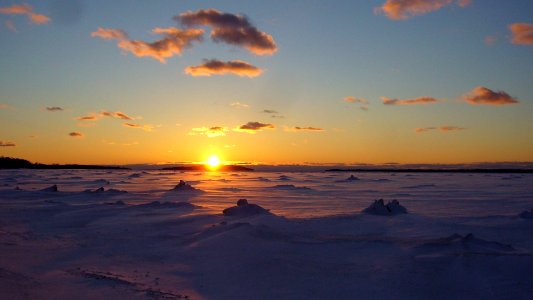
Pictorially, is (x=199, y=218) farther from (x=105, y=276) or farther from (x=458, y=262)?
(x=458, y=262)

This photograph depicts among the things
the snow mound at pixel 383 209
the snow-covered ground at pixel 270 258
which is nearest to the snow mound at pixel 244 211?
the snow-covered ground at pixel 270 258

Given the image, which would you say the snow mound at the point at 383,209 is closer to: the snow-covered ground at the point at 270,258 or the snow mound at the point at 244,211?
the snow-covered ground at the point at 270,258

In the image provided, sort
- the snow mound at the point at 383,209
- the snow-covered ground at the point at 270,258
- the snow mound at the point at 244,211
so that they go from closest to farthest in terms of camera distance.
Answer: the snow-covered ground at the point at 270,258 < the snow mound at the point at 383,209 < the snow mound at the point at 244,211

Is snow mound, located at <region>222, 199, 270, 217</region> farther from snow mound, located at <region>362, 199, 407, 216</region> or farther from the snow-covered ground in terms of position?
snow mound, located at <region>362, 199, 407, 216</region>

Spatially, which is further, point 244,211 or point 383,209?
point 244,211

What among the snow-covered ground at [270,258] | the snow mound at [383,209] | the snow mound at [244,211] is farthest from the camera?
the snow mound at [244,211]

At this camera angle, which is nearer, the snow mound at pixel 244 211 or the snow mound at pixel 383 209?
the snow mound at pixel 383 209

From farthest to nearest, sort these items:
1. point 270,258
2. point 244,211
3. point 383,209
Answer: point 244,211, point 383,209, point 270,258

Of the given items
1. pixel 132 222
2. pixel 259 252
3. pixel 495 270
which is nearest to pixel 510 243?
pixel 495 270

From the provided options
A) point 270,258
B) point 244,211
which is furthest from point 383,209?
point 270,258

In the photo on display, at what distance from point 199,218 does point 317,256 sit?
14.1ft

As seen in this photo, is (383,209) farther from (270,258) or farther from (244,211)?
(270,258)

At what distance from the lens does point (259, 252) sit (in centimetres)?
635

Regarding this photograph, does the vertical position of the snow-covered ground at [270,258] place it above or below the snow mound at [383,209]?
below
